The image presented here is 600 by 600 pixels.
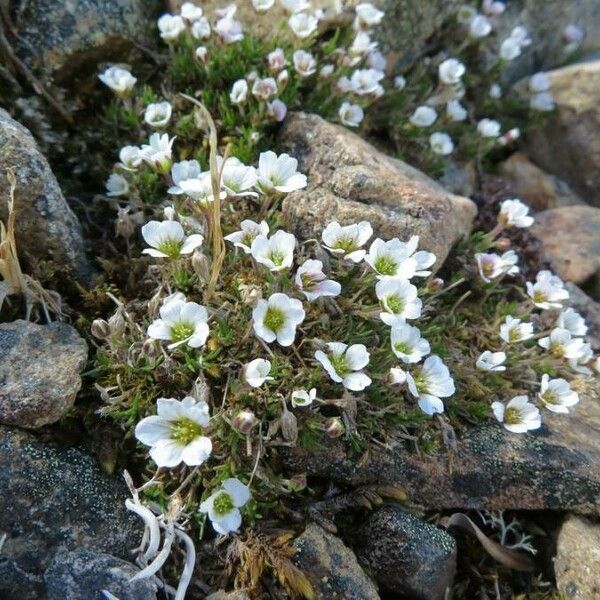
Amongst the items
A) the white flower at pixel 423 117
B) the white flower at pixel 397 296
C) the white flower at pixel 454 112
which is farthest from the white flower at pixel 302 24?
the white flower at pixel 397 296

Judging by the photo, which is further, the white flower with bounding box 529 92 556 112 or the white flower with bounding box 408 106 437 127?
the white flower with bounding box 529 92 556 112

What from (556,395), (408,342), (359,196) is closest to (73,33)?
(359,196)

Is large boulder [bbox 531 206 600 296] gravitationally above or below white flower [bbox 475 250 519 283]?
below

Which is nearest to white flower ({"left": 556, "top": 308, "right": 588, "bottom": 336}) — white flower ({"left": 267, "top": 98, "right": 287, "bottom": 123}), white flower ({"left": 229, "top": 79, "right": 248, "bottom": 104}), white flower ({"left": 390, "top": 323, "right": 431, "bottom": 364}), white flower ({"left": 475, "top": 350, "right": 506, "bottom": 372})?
white flower ({"left": 475, "top": 350, "right": 506, "bottom": 372})

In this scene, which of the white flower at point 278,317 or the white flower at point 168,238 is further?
the white flower at point 168,238

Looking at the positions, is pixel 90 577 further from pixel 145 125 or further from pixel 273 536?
pixel 145 125

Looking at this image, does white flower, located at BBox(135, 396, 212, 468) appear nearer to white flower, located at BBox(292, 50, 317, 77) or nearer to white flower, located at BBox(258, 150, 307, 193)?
white flower, located at BBox(258, 150, 307, 193)

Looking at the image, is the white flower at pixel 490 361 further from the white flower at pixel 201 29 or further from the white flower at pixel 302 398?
the white flower at pixel 201 29
